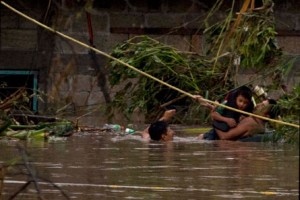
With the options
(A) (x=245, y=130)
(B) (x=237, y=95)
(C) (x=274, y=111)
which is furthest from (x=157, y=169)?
(A) (x=245, y=130)

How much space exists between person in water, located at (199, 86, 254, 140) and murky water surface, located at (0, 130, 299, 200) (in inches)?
12.1

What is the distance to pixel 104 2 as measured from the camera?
61.3 feet

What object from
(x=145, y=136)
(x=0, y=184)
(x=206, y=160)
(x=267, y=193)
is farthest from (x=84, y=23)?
(x=0, y=184)

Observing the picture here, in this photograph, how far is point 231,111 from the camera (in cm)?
1445

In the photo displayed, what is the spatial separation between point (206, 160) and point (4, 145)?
7.46ft

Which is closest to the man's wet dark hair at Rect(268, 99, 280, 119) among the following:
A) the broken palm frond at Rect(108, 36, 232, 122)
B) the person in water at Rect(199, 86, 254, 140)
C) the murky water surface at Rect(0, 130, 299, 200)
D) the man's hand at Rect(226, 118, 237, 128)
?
the murky water surface at Rect(0, 130, 299, 200)

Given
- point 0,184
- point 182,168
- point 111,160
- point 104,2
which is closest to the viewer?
point 0,184

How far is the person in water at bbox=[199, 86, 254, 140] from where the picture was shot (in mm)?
13977

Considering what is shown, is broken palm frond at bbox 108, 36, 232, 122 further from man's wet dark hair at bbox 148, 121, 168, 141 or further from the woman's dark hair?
the woman's dark hair

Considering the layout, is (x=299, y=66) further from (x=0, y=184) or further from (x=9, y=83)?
(x=0, y=184)

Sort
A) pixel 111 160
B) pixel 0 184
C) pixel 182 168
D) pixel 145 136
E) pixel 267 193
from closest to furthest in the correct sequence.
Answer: pixel 0 184
pixel 267 193
pixel 182 168
pixel 111 160
pixel 145 136

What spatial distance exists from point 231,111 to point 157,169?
167 inches

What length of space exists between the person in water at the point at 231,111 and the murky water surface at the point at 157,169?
31 centimetres

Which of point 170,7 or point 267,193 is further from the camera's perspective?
point 170,7
